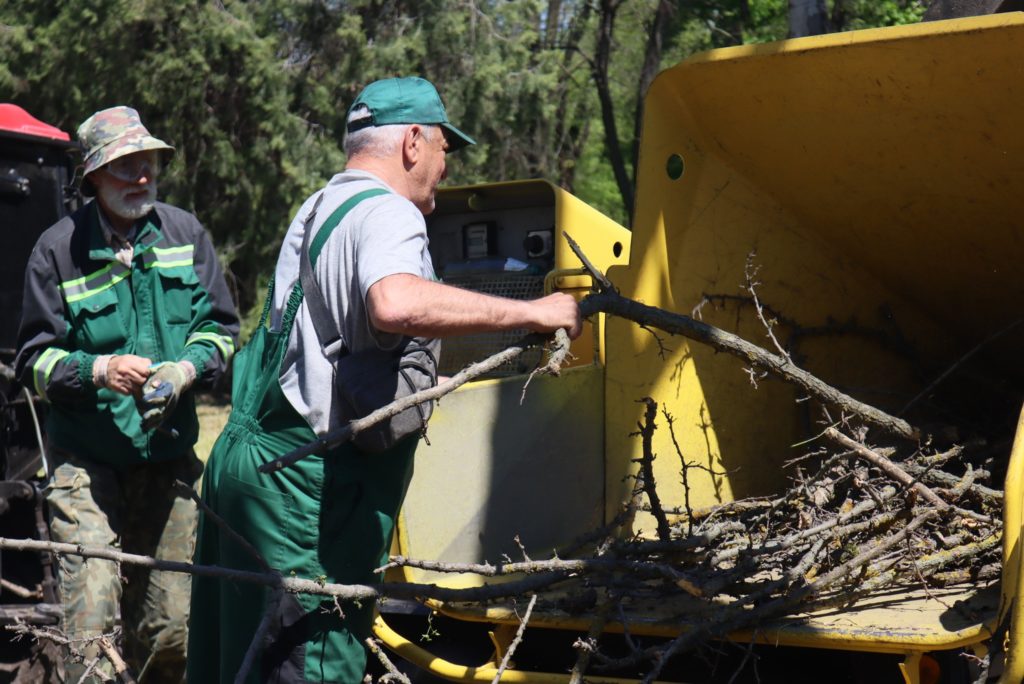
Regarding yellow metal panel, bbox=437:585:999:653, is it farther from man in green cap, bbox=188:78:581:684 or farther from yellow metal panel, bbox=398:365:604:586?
man in green cap, bbox=188:78:581:684

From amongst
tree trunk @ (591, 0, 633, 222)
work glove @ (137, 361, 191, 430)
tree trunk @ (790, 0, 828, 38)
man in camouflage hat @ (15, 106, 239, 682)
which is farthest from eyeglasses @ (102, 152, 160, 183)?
tree trunk @ (591, 0, 633, 222)

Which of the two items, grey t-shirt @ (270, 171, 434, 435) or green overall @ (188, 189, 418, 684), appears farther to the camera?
green overall @ (188, 189, 418, 684)

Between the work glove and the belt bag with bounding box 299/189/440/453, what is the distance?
868 mm

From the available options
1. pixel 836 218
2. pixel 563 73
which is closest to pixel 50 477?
pixel 836 218

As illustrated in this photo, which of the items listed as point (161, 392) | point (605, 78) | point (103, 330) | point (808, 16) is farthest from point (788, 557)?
point (605, 78)

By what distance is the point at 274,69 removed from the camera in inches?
404

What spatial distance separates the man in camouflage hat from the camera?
136 inches

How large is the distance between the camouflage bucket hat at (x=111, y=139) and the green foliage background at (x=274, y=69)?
21.0 feet

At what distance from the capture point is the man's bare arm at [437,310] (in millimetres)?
2424

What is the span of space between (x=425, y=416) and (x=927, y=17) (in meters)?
2.63

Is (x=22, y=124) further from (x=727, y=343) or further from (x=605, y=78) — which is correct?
(x=605, y=78)

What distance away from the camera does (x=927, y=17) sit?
4246mm

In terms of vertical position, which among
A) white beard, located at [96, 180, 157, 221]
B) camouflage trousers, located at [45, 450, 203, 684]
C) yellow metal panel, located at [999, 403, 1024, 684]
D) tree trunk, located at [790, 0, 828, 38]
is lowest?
camouflage trousers, located at [45, 450, 203, 684]

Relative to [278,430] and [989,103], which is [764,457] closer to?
[989,103]
